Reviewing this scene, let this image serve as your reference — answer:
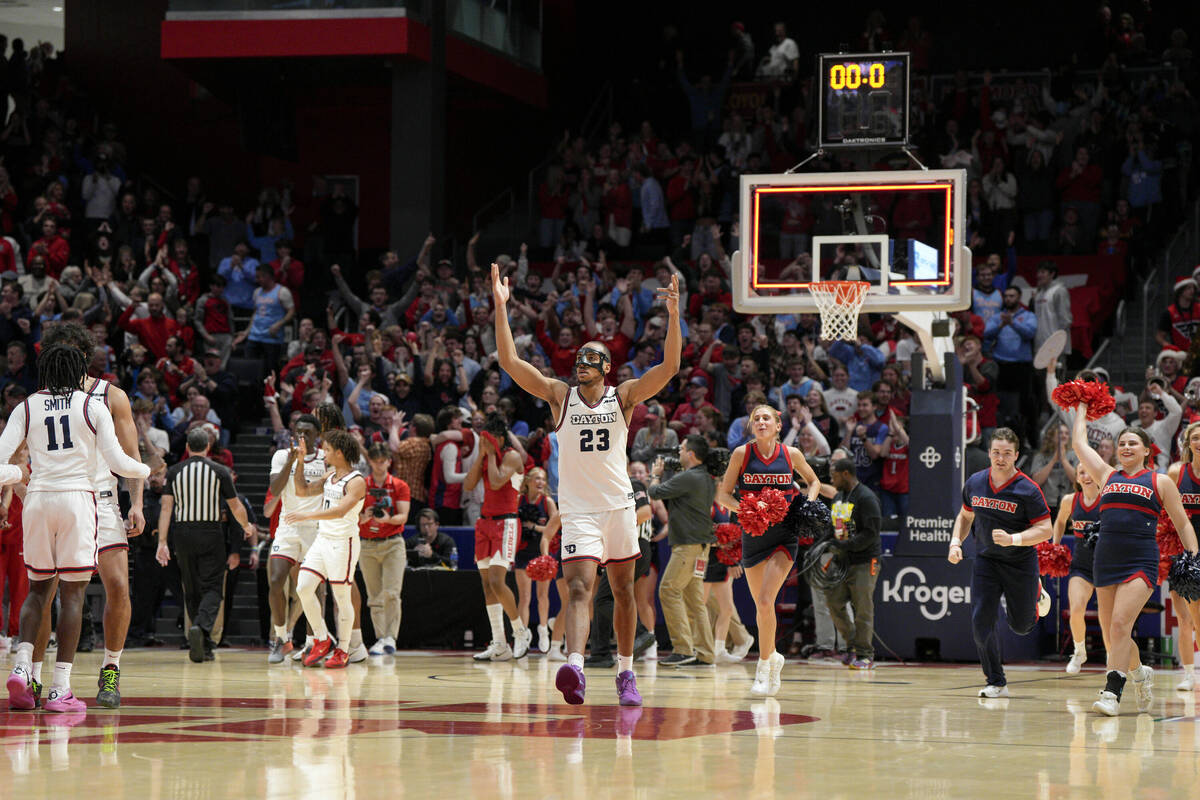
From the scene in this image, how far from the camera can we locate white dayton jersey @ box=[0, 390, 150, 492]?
982cm

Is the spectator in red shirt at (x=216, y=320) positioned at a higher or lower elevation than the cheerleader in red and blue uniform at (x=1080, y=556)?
higher

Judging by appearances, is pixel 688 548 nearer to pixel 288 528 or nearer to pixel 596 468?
pixel 288 528

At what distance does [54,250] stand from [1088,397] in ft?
56.1

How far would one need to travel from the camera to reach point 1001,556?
39.2 feet

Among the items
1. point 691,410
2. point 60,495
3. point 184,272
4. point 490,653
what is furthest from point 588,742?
point 184,272

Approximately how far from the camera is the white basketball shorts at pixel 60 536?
9758mm

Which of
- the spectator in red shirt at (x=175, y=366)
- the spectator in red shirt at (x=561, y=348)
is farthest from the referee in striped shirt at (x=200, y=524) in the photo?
the spectator in red shirt at (x=561, y=348)

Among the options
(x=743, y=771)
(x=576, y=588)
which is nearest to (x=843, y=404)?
(x=576, y=588)

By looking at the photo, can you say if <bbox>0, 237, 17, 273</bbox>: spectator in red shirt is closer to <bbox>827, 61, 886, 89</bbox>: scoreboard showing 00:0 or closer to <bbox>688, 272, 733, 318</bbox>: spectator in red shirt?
<bbox>688, 272, 733, 318</bbox>: spectator in red shirt

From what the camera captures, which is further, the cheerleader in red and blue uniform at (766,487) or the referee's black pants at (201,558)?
the referee's black pants at (201,558)

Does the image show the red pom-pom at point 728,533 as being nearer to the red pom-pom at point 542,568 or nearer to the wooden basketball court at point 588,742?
the wooden basketball court at point 588,742

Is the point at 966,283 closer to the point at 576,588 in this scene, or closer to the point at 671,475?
the point at 671,475

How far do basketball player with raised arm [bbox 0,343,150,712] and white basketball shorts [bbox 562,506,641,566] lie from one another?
270 cm

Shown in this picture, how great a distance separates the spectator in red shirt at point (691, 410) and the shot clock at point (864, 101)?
3922 mm
